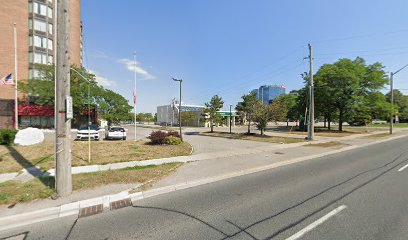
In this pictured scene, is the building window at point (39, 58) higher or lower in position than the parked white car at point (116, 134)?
higher

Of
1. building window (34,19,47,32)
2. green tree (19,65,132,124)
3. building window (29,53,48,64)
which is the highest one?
building window (34,19,47,32)

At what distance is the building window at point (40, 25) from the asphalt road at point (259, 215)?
47886mm

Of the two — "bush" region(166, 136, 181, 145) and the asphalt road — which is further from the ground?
"bush" region(166, 136, 181, 145)

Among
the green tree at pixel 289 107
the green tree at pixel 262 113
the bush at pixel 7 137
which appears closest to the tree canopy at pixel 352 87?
the green tree at pixel 289 107

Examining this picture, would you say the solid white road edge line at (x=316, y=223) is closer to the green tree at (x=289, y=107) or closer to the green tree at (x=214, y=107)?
the green tree at (x=289, y=107)

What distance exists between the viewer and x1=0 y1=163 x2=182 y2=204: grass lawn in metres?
5.55

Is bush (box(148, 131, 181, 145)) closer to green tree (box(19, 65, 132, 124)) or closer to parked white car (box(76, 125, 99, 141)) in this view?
parked white car (box(76, 125, 99, 141))

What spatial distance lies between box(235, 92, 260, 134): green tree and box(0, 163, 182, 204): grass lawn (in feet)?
56.7

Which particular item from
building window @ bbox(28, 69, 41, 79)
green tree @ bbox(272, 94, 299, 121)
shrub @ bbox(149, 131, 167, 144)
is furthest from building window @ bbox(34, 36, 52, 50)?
green tree @ bbox(272, 94, 299, 121)

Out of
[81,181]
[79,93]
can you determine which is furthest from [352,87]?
[79,93]

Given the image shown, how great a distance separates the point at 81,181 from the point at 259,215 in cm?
555

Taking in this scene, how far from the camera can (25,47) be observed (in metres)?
38.0

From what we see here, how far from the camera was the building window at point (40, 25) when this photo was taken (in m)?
38.8

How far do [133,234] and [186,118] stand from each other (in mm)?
48378
